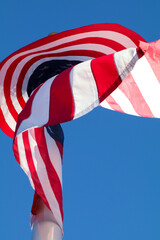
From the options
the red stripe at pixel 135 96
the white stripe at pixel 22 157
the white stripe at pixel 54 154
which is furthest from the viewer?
the red stripe at pixel 135 96

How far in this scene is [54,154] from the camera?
21.4 ft

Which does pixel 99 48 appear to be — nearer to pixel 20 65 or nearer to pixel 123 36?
pixel 123 36

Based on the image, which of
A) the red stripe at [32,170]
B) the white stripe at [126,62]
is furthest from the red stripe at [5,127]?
the white stripe at [126,62]

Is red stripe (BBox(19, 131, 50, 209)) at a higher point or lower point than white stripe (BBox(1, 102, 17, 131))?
lower

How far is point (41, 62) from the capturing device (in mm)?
7715

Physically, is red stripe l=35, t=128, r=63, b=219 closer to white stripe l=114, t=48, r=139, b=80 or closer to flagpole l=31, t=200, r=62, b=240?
flagpole l=31, t=200, r=62, b=240

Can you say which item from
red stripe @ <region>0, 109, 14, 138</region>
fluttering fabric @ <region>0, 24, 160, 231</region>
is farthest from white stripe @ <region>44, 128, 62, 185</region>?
red stripe @ <region>0, 109, 14, 138</region>

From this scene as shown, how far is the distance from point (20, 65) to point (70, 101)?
2035 millimetres

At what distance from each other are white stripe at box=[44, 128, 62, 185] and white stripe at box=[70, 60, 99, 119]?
84 centimetres

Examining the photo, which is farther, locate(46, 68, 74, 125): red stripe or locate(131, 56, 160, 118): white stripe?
locate(131, 56, 160, 118): white stripe

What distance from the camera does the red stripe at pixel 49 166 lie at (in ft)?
20.0

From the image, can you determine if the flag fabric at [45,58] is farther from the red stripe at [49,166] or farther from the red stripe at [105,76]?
the red stripe at [105,76]

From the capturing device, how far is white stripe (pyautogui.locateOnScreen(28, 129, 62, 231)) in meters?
5.78

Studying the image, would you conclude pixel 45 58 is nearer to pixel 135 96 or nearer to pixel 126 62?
pixel 135 96
